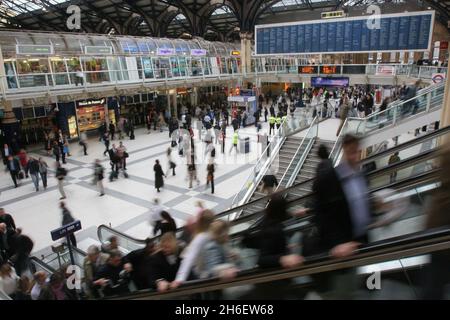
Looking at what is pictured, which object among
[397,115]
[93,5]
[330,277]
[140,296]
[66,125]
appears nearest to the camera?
[330,277]

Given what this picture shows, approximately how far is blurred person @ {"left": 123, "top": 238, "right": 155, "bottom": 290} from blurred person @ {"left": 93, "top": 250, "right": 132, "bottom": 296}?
10 centimetres

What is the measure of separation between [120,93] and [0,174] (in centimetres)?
868

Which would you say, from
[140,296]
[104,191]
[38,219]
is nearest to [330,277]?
[140,296]

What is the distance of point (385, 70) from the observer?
917 inches

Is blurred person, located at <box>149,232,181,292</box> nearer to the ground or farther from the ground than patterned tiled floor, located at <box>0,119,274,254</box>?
farther from the ground

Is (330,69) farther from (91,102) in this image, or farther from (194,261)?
(194,261)

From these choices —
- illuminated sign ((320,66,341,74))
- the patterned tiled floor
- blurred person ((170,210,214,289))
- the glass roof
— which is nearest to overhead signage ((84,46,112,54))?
the patterned tiled floor

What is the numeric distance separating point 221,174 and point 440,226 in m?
12.6

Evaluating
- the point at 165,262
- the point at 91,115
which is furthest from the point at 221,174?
the point at 91,115

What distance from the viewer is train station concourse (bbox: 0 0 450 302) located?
9.51ft

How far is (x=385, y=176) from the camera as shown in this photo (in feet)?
14.5

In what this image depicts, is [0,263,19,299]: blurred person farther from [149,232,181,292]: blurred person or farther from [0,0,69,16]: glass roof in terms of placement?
[0,0,69,16]: glass roof

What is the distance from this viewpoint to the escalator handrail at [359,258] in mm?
2146

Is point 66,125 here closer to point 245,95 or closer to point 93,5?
point 245,95
